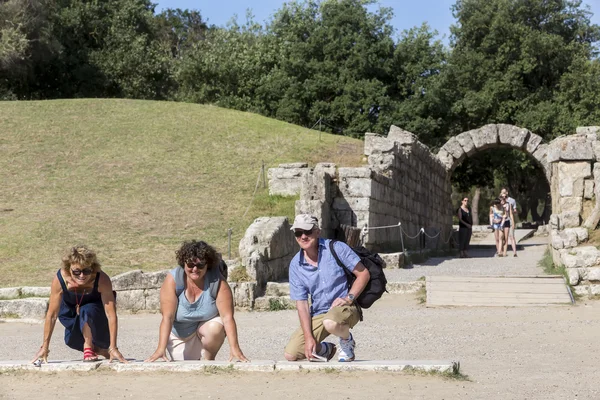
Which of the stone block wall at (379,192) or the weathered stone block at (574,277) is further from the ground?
the stone block wall at (379,192)

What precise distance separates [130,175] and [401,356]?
1557cm

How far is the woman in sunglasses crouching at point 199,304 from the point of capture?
21.9ft

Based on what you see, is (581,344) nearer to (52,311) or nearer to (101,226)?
(52,311)

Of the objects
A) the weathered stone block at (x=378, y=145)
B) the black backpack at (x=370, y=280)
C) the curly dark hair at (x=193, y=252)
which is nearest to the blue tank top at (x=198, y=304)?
the curly dark hair at (x=193, y=252)

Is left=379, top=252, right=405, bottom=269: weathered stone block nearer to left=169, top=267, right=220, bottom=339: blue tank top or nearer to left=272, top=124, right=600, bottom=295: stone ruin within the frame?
left=272, top=124, right=600, bottom=295: stone ruin

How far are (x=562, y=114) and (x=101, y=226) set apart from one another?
85.8 ft

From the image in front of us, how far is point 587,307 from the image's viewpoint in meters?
11.9

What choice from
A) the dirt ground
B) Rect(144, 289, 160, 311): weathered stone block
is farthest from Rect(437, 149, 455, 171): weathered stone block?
Rect(144, 289, 160, 311): weathered stone block

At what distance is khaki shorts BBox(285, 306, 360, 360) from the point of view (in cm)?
660

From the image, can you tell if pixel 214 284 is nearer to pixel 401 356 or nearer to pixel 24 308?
pixel 401 356

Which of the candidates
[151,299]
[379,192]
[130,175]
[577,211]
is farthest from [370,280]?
[130,175]

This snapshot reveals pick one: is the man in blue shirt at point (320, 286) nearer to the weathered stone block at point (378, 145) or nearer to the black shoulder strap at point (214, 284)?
the black shoulder strap at point (214, 284)

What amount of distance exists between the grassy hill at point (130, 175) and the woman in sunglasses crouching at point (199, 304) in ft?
26.2

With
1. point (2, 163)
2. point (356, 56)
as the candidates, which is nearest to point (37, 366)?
point (2, 163)
